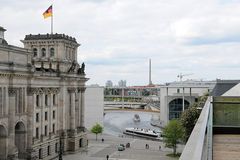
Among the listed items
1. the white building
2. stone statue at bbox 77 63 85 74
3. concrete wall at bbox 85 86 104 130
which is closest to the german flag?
stone statue at bbox 77 63 85 74

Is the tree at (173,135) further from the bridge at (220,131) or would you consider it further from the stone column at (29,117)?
the bridge at (220,131)

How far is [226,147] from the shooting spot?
36.9ft

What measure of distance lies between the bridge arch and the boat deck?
374 ft

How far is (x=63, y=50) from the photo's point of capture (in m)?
77.4

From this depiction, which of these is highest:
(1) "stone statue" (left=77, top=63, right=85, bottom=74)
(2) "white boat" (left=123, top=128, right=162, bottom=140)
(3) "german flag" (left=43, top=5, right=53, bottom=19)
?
(3) "german flag" (left=43, top=5, right=53, bottom=19)

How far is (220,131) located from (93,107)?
363 feet

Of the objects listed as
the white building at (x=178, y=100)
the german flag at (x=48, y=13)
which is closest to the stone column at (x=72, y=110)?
the german flag at (x=48, y=13)

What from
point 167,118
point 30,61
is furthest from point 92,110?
point 30,61

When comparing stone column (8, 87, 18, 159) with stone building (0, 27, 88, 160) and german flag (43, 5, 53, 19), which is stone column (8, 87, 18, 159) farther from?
german flag (43, 5, 53, 19)

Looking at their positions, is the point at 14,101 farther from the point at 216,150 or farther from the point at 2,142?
the point at 216,150

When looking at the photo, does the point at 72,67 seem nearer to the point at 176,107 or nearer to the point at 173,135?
the point at 173,135

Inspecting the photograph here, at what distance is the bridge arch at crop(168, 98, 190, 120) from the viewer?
4988 inches

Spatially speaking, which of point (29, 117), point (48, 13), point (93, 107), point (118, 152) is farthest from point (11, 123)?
point (93, 107)

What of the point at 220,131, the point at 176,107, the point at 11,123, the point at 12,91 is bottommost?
the point at 176,107
